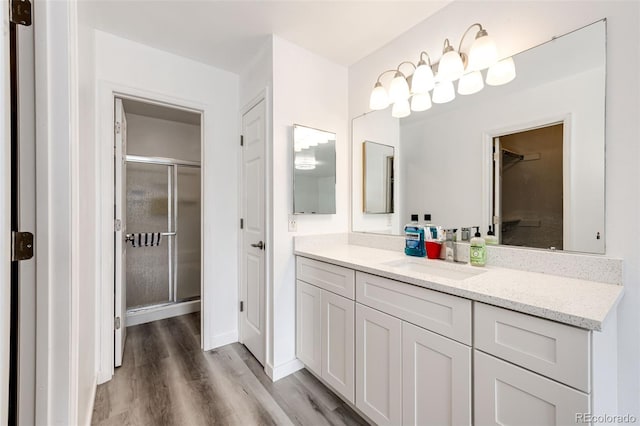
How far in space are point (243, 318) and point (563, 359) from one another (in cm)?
213

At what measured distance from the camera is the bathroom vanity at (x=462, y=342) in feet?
2.68

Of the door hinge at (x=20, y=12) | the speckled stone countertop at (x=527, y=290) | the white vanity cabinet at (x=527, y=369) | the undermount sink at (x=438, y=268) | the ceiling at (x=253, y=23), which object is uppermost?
the ceiling at (x=253, y=23)

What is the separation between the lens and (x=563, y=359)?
2.65 feet

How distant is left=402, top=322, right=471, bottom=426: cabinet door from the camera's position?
104cm

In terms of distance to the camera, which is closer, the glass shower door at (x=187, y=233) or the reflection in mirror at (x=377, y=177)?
the reflection in mirror at (x=377, y=177)

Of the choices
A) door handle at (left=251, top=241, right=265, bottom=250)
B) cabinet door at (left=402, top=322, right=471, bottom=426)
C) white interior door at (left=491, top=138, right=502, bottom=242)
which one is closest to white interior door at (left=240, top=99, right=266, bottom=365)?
door handle at (left=251, top=241, right=265, bottom=250)

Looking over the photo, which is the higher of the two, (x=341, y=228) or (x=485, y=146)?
(x=485, y=146)

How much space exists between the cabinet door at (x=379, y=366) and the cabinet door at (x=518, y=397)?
1.15ft

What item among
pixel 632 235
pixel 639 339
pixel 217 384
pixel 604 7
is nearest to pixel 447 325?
pixel 639 339

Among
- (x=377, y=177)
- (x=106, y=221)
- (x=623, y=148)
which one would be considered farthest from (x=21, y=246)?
(x=623, y=148)

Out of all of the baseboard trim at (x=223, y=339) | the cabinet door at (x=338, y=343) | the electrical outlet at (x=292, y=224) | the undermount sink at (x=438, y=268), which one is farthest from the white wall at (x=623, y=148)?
the baseboard trim at (x=223, y=339)

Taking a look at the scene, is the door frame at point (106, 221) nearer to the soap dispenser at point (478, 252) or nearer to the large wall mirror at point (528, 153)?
the large wall mirror at point (528, 153)

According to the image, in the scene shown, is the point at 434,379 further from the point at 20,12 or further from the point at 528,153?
the point at 20,12

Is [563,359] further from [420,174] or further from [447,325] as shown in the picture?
[420,174]
